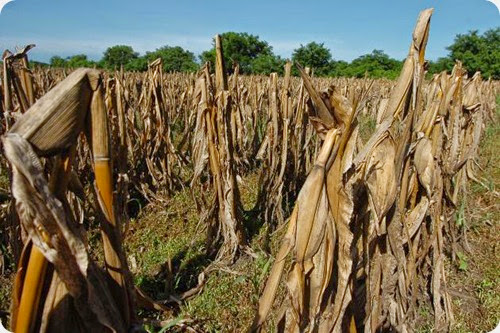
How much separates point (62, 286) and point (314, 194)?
2.11 feet

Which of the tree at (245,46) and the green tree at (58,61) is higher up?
the tree at (245,46)

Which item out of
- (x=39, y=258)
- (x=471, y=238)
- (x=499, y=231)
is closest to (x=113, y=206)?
(x=39, y=258)

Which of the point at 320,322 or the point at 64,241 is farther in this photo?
the point at 320,322

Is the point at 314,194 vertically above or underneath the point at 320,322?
above

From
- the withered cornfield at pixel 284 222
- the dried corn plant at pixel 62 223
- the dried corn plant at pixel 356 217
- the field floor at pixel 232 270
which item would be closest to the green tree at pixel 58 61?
the field floor at pixel 232 270

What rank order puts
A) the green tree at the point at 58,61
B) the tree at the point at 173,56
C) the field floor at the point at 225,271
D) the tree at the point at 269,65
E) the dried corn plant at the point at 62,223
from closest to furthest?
1. the dried corn plant at the point at 62,223
2. the field floor at the point at 225,271
3. the green tree at the point at 58,61
4. the tree at the point at 269,65
5. the tree at the point at 173,56

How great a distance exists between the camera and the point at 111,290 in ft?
3.11

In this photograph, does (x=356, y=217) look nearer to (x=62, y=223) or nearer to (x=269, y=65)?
(x=62, y=223)

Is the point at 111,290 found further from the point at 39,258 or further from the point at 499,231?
the point at 499,231

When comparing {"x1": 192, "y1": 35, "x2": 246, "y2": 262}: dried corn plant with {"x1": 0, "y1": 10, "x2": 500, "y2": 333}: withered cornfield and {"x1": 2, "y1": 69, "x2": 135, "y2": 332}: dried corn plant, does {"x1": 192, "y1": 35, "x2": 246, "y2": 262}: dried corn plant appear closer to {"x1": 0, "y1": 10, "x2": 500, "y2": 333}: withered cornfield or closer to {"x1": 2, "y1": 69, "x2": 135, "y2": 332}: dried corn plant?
{"x1": 0, "y1": 10, "x2": 500, "y2": 333}: withered cornfield

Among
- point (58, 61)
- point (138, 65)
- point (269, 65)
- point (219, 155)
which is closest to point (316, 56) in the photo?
point (269, 65)

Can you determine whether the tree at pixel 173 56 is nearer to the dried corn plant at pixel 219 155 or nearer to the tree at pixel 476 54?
the tree at pixel 476 54

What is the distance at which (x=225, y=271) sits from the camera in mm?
2904

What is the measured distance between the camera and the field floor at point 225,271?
2410mm
